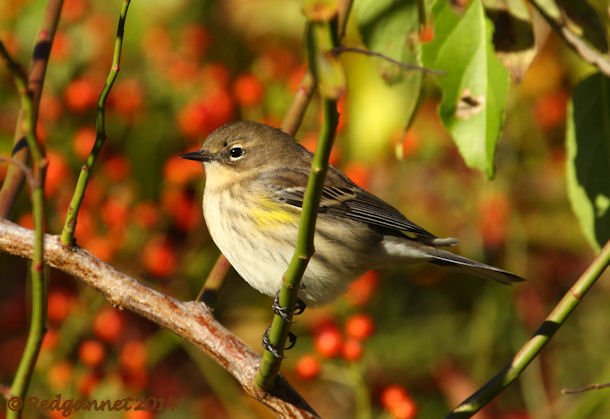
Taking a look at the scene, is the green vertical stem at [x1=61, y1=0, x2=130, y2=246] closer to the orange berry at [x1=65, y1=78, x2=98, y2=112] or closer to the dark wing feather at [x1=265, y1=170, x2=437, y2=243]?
the dark wing feather at [x1=265, y1=170, x2=437, y2=243]

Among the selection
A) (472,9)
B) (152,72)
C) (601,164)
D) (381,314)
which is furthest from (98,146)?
(381,314)

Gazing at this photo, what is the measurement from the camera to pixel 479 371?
4.22 meters

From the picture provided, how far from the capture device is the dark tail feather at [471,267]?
3.17 meters

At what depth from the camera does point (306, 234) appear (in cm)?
178

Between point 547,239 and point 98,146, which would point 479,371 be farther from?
point 98,146

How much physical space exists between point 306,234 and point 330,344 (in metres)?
1.83

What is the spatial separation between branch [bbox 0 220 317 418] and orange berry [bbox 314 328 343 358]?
0.98 meters

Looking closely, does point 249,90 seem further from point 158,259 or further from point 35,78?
point 35,78

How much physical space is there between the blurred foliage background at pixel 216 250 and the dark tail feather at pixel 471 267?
0.47 meters

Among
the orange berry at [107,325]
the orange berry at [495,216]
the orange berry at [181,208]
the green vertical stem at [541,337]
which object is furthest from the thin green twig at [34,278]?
the orange berry at [495,216]

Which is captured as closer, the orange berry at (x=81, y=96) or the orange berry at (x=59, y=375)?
the orange berry at (x=59, y=375)

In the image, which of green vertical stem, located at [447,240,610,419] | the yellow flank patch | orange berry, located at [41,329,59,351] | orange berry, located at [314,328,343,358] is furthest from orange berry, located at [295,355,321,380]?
green vertical stem, located at [447,240,610,419]

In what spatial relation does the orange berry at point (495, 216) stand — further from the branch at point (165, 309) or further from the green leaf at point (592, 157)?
→ the branch at point (165, 309)

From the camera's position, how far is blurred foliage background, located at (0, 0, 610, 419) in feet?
13.4
